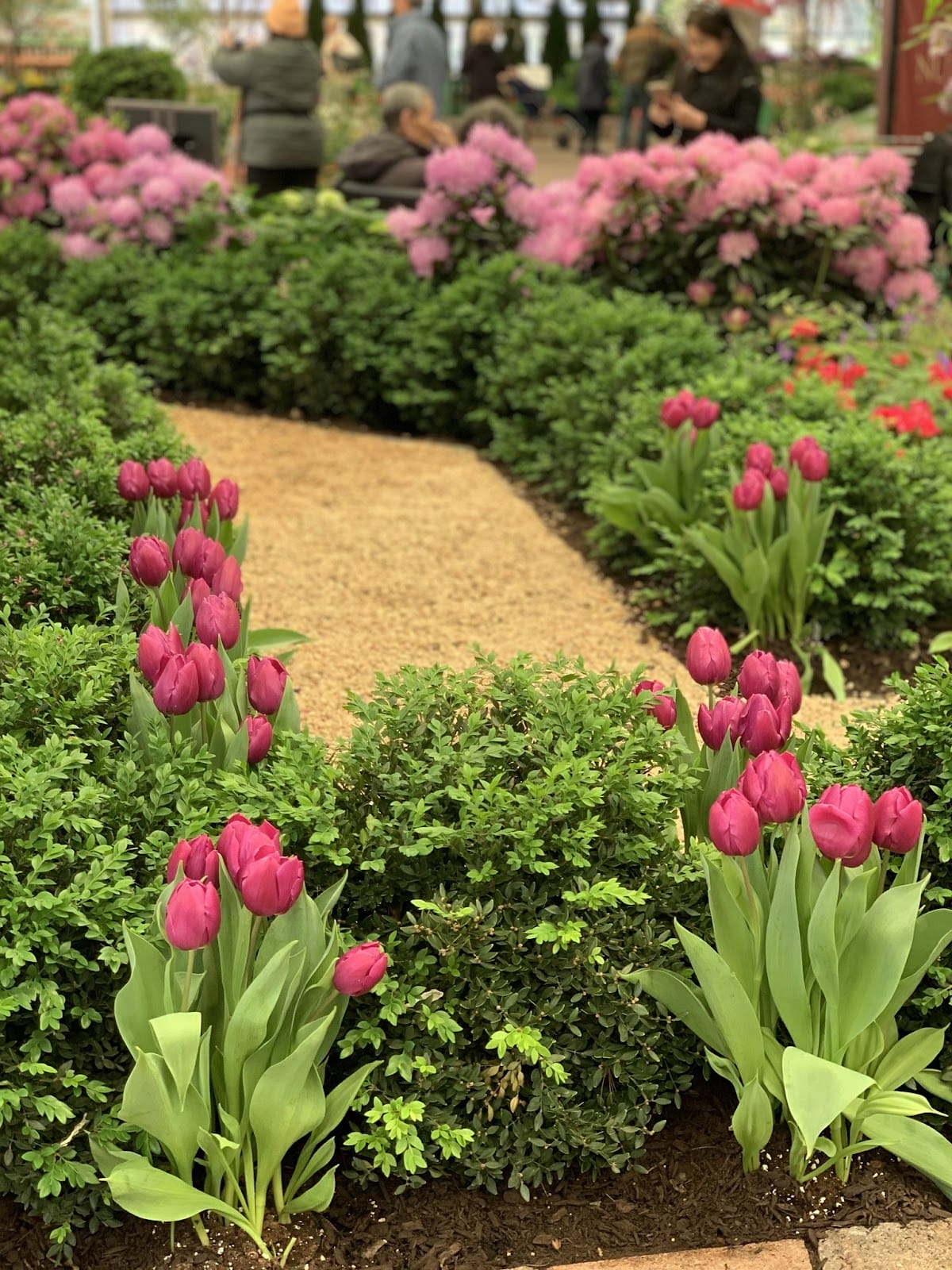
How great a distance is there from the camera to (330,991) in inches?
74.5

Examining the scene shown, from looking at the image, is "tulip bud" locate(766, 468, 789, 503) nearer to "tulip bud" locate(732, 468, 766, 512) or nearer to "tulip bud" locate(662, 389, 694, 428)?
"tulip bud" locate(732, 468, 766, 512)

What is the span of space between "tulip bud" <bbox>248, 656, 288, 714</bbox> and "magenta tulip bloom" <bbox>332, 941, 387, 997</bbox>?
20.1 inches

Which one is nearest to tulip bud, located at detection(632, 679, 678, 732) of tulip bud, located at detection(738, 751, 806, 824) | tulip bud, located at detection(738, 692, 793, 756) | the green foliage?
tulip bud, located at detection(738, 692, 793, 756)

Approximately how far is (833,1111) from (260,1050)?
27.7 inches

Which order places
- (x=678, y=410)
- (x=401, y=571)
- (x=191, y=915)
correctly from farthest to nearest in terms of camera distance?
1. (x=401, y=571)
2. (x=678, y=410)
3. (x=191, y=915)

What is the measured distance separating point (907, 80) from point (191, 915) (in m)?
10.6

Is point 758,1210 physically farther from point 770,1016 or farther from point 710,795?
point 710,795

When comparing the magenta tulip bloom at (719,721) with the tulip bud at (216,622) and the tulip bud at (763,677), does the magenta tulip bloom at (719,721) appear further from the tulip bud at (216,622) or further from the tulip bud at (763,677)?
the tulip bud at (216,622)

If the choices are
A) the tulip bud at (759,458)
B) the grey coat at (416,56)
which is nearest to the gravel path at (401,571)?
the tulip bud at (759,458)

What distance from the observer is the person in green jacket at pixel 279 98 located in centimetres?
859

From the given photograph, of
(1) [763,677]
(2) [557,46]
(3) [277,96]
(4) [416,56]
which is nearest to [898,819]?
(1) [763,677]

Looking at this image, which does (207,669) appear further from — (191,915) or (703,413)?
(703,413)

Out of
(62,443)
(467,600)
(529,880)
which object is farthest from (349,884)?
(467,600)

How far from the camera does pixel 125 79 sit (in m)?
17.3
